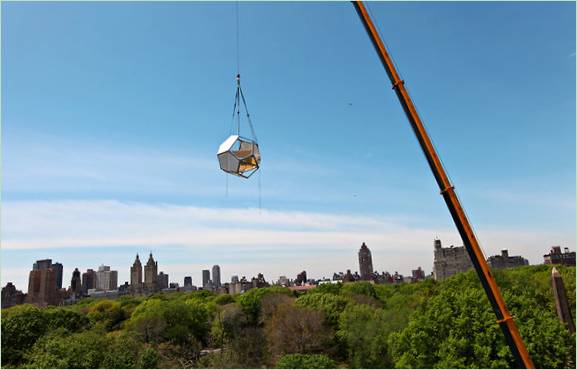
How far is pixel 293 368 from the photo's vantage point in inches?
1043

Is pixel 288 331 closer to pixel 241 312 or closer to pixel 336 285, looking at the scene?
pixel 241 312

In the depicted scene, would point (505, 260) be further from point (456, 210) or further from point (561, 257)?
point (456, 210)

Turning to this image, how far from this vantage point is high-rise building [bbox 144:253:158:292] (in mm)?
160500

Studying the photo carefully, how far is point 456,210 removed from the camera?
12945mm

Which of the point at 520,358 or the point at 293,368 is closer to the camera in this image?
the point at 520,358

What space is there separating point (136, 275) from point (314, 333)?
5621 inches

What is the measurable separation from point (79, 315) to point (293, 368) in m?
34.3

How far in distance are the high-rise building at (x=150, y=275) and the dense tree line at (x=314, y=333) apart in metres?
99.5

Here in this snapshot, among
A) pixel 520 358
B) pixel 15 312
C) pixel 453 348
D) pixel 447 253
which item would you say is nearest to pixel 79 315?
pixel 15 312

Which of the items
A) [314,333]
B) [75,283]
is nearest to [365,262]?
[75,283]

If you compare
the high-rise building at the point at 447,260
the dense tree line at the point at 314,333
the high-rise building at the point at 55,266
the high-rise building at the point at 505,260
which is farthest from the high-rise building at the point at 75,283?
the high-rise building at the point at 505,260

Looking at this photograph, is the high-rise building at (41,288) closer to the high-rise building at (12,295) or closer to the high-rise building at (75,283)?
the high-rise building at (12,295)

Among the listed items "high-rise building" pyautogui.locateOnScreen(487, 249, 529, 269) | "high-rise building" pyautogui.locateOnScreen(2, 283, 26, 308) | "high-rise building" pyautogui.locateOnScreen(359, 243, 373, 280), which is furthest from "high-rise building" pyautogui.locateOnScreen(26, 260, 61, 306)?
"high-rise building" pyautogui.locateOnScreen(487, 249, 529, 269)

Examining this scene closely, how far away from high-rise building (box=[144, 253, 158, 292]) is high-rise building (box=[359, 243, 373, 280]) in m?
80.5
